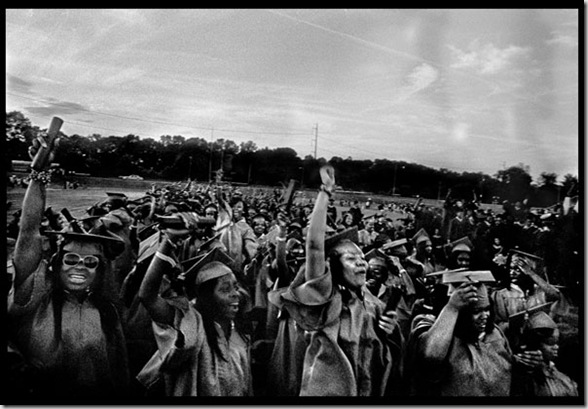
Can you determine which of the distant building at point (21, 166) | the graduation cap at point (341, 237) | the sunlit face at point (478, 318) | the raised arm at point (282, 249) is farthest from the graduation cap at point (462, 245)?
the distant building at point (21, 166)

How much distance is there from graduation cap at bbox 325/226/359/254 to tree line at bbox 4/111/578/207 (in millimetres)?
464

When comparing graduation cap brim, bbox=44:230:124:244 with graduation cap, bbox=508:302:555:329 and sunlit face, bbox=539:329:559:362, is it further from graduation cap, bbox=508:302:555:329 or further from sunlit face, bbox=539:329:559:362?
sunlit face, bbox=539:329:559:362

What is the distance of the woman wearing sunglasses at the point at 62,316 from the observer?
502cm

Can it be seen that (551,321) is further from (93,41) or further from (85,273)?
(93,41)

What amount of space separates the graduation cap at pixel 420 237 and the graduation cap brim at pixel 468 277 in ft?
1.39

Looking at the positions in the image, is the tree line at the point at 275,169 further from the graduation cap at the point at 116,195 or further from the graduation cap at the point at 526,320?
the graduation cap at the point at 526,320

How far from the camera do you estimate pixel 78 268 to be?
5043 mm

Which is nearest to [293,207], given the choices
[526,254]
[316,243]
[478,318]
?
[316,243]

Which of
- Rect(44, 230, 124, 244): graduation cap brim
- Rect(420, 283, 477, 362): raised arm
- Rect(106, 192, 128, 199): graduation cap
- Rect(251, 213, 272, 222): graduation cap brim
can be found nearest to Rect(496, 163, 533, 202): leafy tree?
Rect(420, 283, 477, 362): raised arm

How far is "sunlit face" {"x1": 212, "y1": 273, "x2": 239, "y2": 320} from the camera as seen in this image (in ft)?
17.0

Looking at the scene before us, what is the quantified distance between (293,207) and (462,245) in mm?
1654

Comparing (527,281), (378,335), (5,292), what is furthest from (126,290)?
(527,281)

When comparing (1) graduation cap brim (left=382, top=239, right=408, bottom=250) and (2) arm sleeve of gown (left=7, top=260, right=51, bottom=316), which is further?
(1) graduation cap brim (left=382, top=239, right=408, bottom=250)

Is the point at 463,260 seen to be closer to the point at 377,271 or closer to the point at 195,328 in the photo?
the point at 377,271
